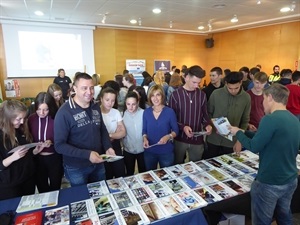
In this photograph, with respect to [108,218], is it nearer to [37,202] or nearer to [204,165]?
[37,202]

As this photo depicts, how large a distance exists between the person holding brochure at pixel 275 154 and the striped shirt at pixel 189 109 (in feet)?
2.28

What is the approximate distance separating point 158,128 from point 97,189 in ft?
2.66

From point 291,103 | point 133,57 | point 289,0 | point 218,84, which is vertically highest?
point 289,0

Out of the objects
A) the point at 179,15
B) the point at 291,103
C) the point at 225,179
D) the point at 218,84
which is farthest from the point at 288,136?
the point at 179,15

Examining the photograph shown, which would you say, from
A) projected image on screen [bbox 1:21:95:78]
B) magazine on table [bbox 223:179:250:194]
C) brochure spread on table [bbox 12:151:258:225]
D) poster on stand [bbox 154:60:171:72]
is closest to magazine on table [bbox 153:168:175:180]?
brochure spread on table [bbox 12:151:258:225]

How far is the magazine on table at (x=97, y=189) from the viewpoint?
1.54 m

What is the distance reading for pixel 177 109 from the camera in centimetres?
226

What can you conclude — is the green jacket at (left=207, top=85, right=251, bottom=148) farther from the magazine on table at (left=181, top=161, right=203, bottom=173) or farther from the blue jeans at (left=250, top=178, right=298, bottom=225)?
the blue jeans at (left=250, top=178, right=298, bottom=225)

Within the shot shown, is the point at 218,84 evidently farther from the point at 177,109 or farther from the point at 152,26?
the point at 152,26

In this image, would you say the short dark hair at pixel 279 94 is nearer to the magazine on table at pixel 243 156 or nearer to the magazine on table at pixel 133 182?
the magazine on table at pixel 243 156

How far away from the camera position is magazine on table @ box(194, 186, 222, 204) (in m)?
1.47

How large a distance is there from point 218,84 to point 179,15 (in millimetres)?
3847

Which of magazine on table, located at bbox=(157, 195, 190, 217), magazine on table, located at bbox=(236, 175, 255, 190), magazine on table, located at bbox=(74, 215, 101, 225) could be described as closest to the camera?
magazine on table, located at bbox=(74, 215, 101, 225)

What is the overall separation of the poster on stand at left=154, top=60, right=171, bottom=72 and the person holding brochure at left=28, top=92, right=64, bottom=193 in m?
7.33
